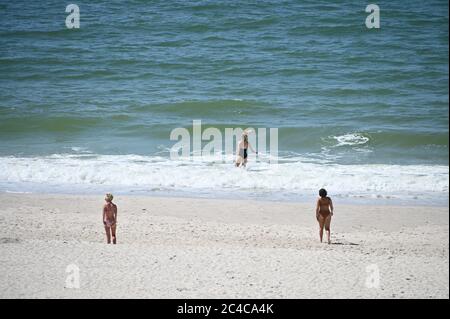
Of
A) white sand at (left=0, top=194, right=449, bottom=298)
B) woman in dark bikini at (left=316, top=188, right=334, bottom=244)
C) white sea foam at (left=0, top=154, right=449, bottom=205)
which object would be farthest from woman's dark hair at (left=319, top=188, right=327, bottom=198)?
white sea foam at (left=0, top=154, right=449, bottom=205)

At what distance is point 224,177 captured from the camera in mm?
16719

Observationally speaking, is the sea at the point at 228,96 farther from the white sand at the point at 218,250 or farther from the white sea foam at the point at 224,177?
the white sand at the point at 218,250

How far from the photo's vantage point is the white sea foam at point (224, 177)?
15820 mm

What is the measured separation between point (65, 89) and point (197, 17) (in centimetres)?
1012

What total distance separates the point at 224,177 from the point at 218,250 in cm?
609

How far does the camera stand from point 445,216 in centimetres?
1328

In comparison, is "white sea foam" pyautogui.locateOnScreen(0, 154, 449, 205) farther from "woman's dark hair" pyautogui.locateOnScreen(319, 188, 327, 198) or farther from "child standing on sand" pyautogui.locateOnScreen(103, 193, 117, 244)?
"child standing on sand" pyautogui.locateOnScreen(103, 193, 117, 244)

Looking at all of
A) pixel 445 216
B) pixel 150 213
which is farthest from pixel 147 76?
pixel 445 216

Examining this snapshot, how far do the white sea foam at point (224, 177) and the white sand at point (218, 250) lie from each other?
1512mm

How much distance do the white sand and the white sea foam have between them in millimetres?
1512

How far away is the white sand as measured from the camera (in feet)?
30.0

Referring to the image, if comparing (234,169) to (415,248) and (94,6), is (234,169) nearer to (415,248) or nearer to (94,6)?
(415,248)

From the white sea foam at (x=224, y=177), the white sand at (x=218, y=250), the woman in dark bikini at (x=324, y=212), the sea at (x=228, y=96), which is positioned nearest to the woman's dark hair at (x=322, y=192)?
the woman in dark bikini at (x=324, y=212)

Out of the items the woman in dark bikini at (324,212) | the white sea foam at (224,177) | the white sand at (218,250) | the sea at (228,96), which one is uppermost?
the sea at (228,96)
